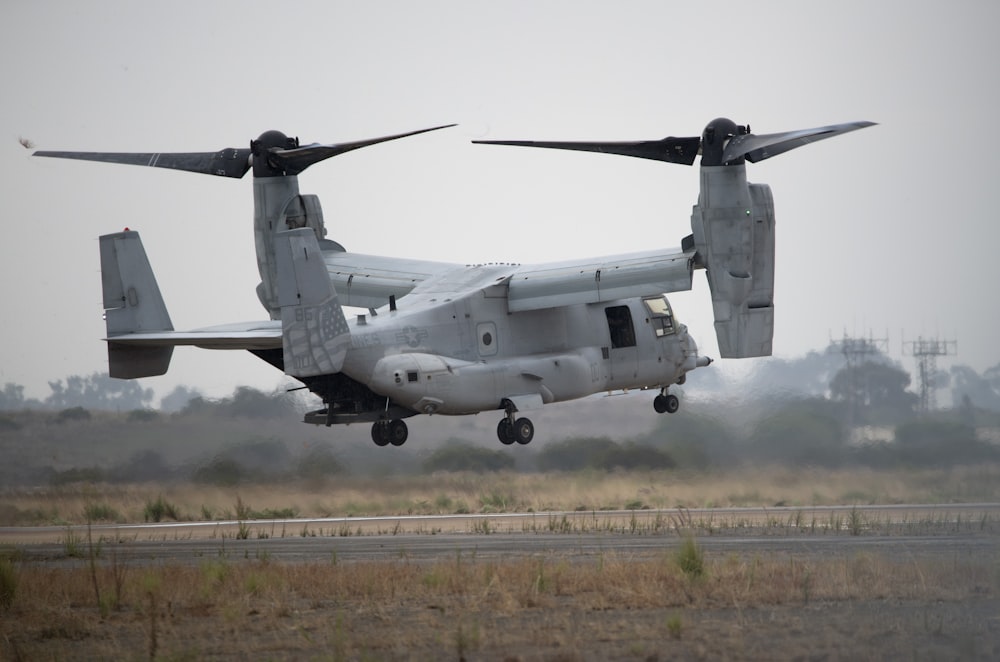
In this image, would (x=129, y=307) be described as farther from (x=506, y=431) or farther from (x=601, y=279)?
(x=601, y=279)

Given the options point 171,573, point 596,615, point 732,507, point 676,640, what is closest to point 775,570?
point 596,615

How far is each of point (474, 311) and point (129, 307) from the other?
26.0ft

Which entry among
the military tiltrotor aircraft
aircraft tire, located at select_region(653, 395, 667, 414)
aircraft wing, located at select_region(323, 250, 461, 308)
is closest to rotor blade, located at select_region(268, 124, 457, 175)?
the military tiltrotor aircraft

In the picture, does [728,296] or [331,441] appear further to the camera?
[331,441]

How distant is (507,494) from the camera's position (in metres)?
42.0

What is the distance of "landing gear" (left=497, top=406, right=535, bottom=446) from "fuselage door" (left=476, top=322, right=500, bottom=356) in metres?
1.71

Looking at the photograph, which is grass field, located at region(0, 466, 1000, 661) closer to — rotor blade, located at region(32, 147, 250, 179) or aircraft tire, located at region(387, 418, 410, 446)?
aircraft tire, located at region(387, 418, 410, 446)

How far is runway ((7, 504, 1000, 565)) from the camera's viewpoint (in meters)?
28.6

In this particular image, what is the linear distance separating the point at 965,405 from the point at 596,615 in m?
23.0

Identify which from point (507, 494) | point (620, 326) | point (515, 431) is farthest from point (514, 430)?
point (507, 494)

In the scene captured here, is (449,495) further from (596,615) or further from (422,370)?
(596,615)

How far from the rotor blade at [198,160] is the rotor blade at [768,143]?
1313 cm

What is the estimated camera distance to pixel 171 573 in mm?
26109

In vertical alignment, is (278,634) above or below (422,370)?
below
